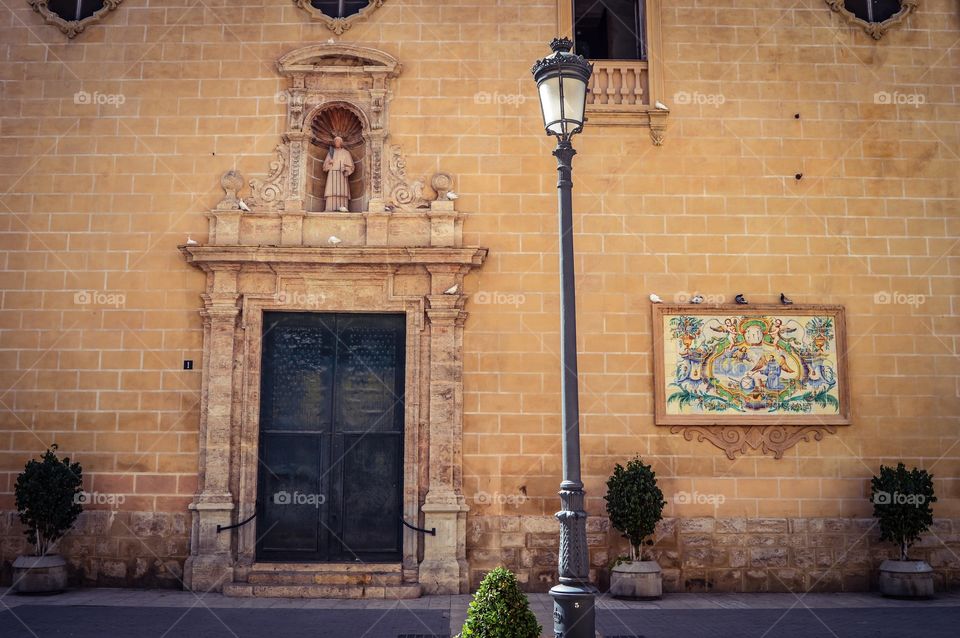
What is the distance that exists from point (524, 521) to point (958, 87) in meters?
8.49

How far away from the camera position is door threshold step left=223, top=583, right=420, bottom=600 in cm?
985

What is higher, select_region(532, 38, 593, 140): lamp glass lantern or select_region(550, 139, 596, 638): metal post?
select_region(532, 38, 593, 140): lamp glass lantern

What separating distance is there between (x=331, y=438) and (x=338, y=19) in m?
5.77

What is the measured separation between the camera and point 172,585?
33.4 ft

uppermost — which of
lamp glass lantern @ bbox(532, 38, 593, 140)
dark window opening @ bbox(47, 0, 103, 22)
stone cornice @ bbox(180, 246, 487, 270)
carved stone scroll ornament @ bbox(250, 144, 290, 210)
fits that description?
dark window opening @ bbox(47, 0, 103, 22)

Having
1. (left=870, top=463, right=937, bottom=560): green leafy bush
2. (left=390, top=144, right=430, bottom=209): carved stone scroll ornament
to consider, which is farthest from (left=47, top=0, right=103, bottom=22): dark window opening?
(left=870, top=463, right=937, bottom=560): green leafy bush

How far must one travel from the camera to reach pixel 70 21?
37.4ft

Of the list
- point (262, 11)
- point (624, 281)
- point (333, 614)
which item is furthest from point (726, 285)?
point (262, 11)

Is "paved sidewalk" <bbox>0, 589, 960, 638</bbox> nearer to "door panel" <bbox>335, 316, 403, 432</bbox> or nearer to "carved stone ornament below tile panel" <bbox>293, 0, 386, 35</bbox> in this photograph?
"door panel" <bbox>335, 316, 403, 432</bbox>

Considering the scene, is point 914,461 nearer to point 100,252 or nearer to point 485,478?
point 485,478

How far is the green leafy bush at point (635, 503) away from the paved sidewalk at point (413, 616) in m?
0.80

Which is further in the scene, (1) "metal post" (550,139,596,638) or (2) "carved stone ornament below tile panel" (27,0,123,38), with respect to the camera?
(2) "carved stone ornament below tile panel" (27,0,123,38)

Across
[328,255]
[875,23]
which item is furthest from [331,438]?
[875,23]

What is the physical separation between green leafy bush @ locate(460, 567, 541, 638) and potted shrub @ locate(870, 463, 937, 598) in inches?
236
